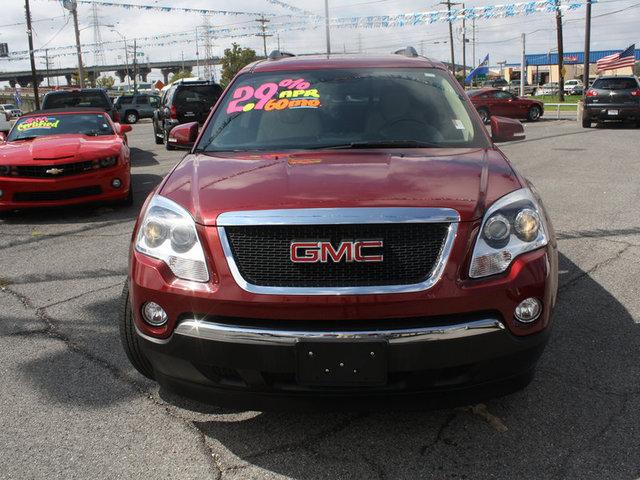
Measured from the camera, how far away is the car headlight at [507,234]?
2.40m

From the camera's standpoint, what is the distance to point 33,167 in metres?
7.49

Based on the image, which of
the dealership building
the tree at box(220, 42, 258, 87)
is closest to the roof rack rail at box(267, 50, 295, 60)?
the tree at box(220, 42, 258, 87)

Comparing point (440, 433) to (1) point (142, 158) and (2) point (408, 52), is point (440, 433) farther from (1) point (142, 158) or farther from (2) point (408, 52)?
(1) point (142, 158)

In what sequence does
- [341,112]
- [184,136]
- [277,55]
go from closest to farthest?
[341,112]
[184,136]
[277,55]

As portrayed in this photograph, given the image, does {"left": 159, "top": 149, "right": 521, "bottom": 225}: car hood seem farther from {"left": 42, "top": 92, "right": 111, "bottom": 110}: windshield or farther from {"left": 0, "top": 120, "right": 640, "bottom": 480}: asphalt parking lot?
{"left": 42, "top": 92, "right": 111, "bottom": 110}: windshield

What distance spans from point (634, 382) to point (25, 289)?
429 cm

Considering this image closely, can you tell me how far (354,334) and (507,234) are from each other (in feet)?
2.43

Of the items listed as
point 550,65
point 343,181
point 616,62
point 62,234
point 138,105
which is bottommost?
point 62,234

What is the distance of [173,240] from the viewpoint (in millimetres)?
2531

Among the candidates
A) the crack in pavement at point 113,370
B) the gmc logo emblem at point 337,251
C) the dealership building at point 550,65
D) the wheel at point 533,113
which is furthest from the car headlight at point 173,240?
the dealership building at point 550,65

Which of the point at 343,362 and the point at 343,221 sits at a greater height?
the point at 343,221

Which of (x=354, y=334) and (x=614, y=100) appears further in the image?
(x=614, y=100)

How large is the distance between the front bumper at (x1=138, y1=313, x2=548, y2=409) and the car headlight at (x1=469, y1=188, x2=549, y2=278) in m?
0.20

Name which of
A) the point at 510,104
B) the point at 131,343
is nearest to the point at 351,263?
the point at 131,343
